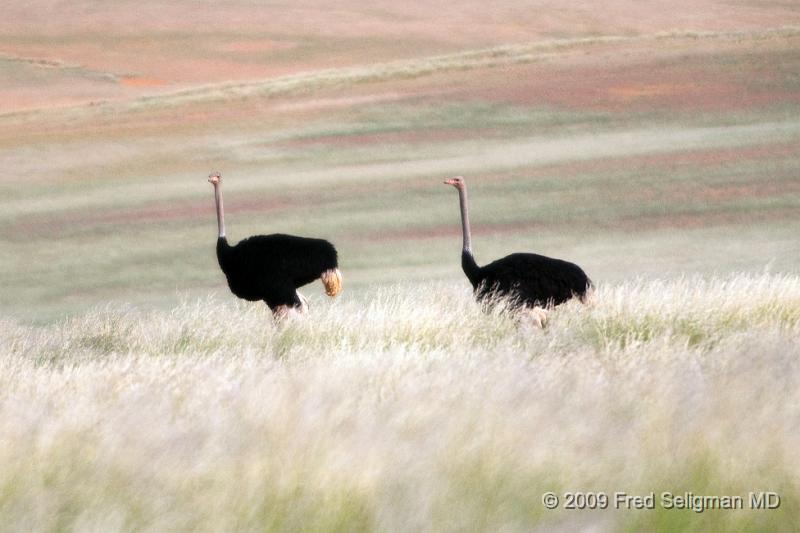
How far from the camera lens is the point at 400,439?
5746 mm

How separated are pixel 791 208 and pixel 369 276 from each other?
Answer: 17.5ft

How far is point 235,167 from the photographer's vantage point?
21234 millimetres

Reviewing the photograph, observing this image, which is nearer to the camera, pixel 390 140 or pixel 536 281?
pixel 536 281

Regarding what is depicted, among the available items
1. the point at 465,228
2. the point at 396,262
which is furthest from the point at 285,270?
the point at 396,262

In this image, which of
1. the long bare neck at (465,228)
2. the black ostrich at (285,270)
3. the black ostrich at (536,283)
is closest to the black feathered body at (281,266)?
the black ostrich at (285,270)

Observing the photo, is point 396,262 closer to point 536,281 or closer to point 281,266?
point 281,266

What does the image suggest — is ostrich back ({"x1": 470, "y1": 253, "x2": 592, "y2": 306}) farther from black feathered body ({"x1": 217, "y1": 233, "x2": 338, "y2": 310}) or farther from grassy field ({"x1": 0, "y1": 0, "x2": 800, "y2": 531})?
black feathered body ({"x1": 217, "y1": 233, "x2": 338, "y2": 310})

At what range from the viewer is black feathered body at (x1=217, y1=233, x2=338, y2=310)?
10.6 m

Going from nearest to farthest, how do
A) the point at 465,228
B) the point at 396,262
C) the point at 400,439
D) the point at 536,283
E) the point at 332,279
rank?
1. the point at 400,439
2. the point at 536,283
3. the point at 465,228
4. the point at 332,279
5. the point at 396,262

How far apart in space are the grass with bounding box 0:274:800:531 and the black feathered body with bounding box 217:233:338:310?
2622mm

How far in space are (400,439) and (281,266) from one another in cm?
499

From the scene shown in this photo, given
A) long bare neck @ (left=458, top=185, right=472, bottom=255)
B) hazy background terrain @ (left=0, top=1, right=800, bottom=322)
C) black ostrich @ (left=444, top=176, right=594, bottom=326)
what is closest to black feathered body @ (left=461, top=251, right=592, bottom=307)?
black ostrich @ (left=444, top=176, right=594, bottom=326)

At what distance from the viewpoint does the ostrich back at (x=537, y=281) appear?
9367mm

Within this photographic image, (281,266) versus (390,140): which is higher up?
(281,266)
